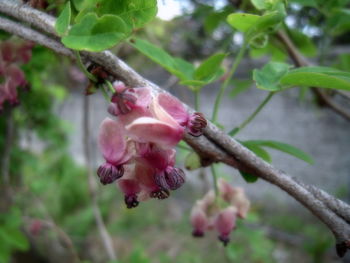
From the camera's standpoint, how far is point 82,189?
18.9ft

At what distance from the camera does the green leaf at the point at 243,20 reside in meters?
0.65

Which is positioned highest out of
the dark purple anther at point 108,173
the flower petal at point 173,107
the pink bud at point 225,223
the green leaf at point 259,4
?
the green leaf at point 259,4

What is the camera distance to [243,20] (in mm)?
677

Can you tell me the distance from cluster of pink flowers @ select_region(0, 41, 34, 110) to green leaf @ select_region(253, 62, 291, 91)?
0.55 metres

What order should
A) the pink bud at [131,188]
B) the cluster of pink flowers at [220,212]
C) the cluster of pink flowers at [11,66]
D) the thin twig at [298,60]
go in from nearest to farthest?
the pink bud at [131,188] → the cluster of pink flowers at [11,66] → the cluster of pink flowers at [220,212] → the thin twig at [298,60]

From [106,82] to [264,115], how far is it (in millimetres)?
4931

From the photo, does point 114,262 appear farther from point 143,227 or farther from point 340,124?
point 340,124

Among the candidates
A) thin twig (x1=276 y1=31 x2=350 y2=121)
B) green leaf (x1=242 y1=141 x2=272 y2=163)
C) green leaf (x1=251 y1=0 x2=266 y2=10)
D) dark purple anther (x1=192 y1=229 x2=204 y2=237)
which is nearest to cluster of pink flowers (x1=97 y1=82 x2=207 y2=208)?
green leaf (x1=242 y1=141 x2=272 y2=163)

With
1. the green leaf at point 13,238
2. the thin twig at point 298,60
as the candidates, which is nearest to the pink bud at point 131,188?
the thin twig at point 298,60

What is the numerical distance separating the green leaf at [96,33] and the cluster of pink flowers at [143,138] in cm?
7

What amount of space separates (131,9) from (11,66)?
0.43m

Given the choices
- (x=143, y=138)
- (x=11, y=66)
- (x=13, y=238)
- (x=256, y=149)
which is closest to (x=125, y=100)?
→ (x=143, y=138)

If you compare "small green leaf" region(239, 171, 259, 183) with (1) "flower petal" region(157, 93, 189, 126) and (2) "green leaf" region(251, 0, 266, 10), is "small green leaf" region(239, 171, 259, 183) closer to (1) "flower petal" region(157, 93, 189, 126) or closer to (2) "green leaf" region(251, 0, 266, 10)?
(1) "flower petal" region(157, 93, 189, 126)

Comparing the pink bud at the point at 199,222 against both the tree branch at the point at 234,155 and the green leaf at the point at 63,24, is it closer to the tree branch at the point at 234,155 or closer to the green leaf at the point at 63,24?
the tree branch at the point at 234,155
